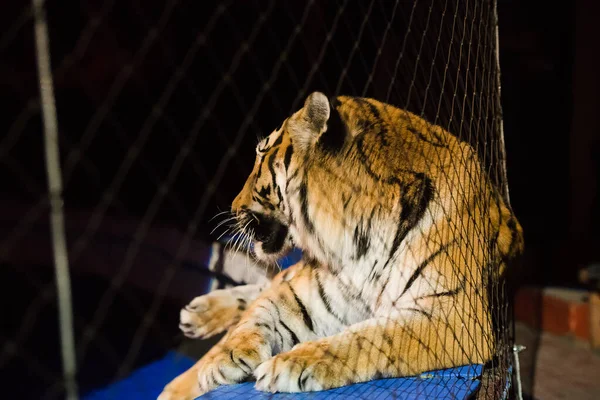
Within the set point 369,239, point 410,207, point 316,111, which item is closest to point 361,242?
point 369,239

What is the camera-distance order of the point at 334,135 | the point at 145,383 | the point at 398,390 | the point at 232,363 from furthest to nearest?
the point at 145,383
the point at 334,135
the point at 232,363
the point at 398,390

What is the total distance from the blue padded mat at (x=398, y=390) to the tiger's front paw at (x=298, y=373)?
15 mm

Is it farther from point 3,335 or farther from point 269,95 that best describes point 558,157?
point 3,335

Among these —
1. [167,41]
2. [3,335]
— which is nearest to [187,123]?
[167,41]

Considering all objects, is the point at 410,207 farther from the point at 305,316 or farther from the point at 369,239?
the point at 305,316

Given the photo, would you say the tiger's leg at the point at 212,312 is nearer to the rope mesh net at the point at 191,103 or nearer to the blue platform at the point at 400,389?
the rope mesh net at the point at 191,103

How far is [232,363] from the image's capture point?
1366 mm

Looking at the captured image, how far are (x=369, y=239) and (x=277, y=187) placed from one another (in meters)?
0.29

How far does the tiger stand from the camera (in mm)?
1373

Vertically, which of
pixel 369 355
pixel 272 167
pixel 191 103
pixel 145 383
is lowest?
pixel 145 383

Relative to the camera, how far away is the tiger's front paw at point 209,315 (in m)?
1.84

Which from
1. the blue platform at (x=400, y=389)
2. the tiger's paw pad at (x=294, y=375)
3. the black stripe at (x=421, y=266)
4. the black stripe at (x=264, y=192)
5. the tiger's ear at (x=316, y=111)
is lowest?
the blue platform at (x=400, y=389)

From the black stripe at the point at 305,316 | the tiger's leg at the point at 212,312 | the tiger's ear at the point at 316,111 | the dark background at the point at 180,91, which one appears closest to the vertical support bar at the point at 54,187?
the dark background at the point at 180,91

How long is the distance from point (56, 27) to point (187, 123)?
551mm
